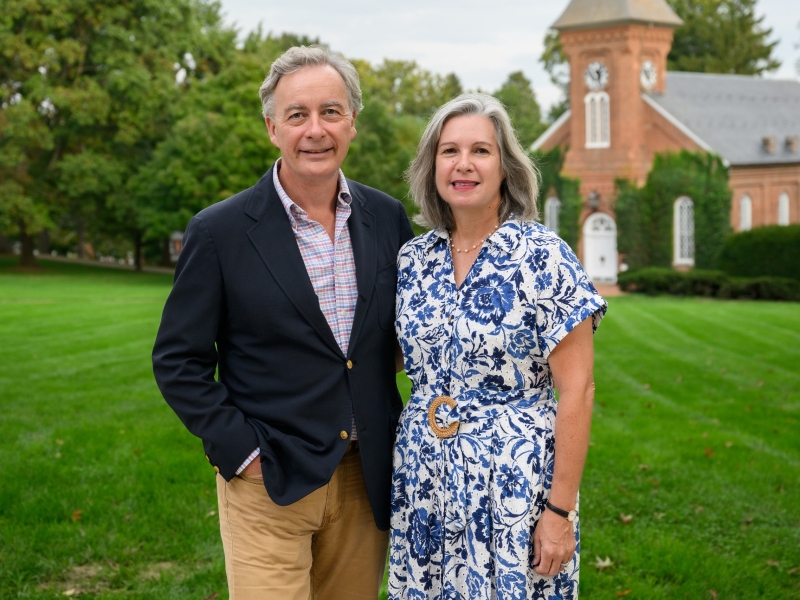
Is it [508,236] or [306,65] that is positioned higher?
[306,65]

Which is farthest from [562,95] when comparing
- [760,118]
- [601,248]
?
[601,248]

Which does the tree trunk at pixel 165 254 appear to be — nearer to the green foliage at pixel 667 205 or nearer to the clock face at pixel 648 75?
the green foliage at pixel 667 205

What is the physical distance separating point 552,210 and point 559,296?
37.8m

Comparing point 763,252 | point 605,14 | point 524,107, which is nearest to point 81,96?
point 605,14

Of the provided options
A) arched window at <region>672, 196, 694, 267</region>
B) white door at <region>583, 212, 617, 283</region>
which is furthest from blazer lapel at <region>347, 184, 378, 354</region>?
arched window at <region>672, 196, 694, 267</region>

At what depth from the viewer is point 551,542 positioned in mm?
3160

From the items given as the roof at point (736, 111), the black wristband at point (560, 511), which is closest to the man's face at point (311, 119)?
the black wristband at point (560, 511)

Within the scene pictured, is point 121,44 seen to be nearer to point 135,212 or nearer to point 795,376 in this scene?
point 135,212

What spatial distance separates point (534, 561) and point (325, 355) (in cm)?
104

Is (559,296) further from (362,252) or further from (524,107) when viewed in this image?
(524,107)

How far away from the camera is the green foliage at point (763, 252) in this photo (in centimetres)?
3284

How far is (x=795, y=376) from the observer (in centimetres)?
1148

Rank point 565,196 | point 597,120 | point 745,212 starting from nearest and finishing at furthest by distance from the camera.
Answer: point 597,120, point 565,196, point 745,212

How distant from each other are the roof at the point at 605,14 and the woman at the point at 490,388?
36650 mm
